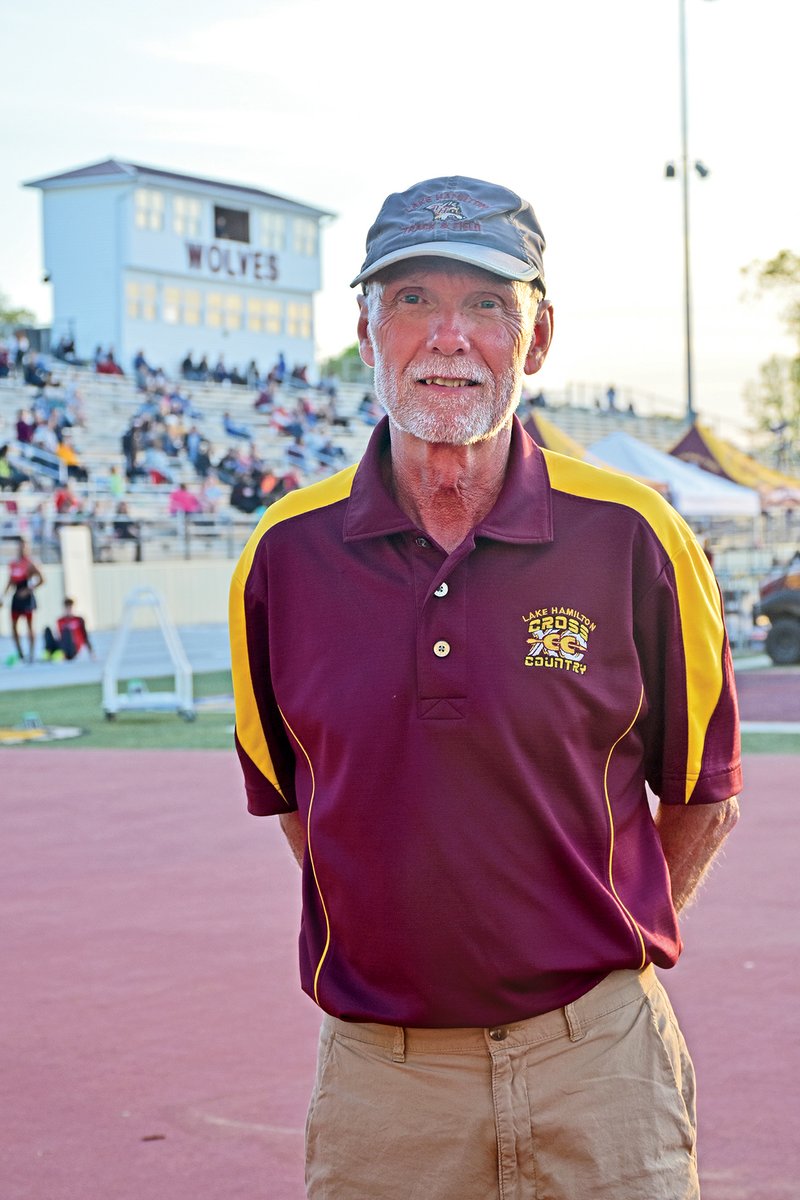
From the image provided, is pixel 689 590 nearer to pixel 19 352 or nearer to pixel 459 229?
pixel 459 229

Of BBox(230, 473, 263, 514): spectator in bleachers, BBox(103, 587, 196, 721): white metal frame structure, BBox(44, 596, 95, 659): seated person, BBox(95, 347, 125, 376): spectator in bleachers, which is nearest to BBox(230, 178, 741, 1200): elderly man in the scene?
BBox(103, 587, 196, 721): white metal frame structure

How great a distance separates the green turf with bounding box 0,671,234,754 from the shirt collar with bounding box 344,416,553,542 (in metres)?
11.2

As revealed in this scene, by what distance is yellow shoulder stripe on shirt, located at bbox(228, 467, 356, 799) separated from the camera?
2842mm

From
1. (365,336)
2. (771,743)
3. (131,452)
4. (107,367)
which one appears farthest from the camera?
(107,367)

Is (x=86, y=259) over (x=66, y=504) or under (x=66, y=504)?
over

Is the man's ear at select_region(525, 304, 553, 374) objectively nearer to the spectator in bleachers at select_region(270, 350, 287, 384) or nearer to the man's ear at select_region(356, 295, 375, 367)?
the man's ear at select_region(356, 295, 375, 367)

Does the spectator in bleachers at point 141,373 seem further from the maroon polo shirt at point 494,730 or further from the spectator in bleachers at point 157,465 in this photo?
the maroon polo shirt at point 494,730

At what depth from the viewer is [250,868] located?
29.3 feet

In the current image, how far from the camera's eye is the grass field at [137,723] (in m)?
14.0

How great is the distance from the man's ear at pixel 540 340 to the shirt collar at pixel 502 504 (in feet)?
0.34

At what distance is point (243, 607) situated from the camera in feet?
9.43

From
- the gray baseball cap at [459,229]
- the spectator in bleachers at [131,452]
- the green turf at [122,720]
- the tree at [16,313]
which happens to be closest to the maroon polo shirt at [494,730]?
the gray baseball cap at [459,229]

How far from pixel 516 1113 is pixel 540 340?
1.31 meters

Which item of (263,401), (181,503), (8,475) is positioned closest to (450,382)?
(8,475)
